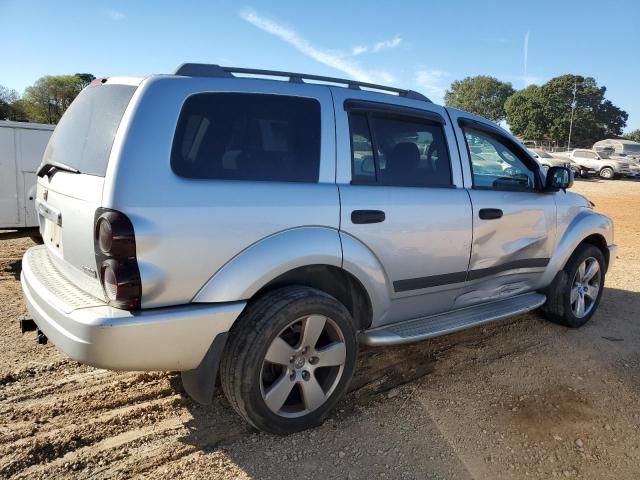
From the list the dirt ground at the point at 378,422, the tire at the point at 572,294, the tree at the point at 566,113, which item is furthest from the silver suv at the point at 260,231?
the tree at the point at 566,113

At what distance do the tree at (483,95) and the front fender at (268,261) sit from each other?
98.7m

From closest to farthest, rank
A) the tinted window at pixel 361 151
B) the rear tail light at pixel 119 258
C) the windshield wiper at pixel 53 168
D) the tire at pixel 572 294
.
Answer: the rear tail light at pixel 119 258
the windshield wiper at pixel 53 168
the tinted window at pixel 361 151
the tire at pixel 572 294

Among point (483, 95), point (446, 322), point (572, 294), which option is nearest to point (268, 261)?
point (446, 322)

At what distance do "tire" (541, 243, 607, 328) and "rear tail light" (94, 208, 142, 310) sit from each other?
3.70 metres

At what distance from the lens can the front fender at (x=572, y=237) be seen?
14.1 feet

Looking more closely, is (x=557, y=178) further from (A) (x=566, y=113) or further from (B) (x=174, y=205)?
(A) (x=566, y=113)

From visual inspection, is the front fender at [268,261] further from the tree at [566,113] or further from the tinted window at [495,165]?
the tree at [566,113]

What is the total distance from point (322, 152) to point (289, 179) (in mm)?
294

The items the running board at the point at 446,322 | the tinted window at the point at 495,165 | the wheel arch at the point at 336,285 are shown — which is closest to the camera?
the wheel arch at the point at 336,285

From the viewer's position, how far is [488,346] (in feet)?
13.5

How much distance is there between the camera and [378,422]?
293 centimetres

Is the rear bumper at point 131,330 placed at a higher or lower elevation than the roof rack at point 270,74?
lower

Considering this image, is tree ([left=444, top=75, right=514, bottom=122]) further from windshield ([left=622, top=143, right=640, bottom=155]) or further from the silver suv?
the silver suv

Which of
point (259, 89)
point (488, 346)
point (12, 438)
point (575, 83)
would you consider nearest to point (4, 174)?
point (12, 438)
